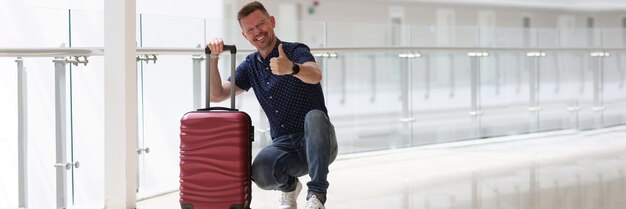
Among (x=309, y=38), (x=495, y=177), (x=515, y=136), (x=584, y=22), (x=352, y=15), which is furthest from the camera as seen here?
(x=584, y=22)

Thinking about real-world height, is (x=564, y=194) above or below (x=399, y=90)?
below

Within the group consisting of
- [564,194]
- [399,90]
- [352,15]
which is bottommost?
[564,194]

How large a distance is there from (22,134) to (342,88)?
390cm

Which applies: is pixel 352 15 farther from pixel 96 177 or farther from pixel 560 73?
pixel 96 177

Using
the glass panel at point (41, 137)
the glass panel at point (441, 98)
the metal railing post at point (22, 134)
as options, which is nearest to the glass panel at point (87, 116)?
the glass panel at point (41, 137)

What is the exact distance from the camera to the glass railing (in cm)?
468

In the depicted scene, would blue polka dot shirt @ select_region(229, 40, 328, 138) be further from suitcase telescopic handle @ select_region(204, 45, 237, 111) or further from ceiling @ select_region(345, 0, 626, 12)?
ceiling @ select_region(345, 0, 626, 12)

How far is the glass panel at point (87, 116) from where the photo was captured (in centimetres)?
477

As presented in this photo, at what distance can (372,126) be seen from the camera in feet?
30.5

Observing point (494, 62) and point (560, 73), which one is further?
point (560, 73)

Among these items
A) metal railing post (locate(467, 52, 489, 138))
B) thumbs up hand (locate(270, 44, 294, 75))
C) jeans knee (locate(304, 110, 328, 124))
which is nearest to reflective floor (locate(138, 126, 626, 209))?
metal railing post (locate(467, 52, 489, 138))

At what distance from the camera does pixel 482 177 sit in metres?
5.57

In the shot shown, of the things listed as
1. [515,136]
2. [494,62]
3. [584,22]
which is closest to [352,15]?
[584,22]

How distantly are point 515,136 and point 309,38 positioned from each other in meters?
2.11
